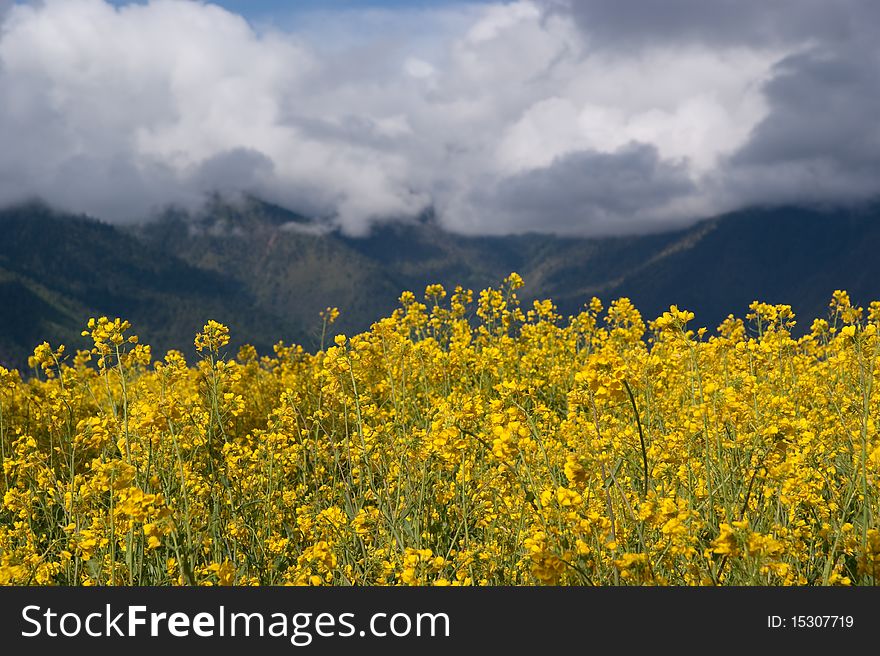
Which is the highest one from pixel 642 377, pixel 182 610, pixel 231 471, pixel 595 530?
pixel 642 377

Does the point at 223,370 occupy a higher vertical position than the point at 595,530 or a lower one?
higher

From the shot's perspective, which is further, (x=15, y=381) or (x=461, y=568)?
(x=15, y=381)

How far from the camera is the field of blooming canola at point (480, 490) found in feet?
11.3

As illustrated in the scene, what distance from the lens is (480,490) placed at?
15.8 feet

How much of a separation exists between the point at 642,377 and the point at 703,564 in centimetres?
121

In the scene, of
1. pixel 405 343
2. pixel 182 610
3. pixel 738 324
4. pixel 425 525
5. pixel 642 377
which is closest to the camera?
pixel 182 610

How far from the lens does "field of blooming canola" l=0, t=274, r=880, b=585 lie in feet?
11.3

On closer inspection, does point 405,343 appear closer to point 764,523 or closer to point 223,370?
point 223,370

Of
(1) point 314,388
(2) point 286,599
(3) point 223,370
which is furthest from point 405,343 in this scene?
(2) point 286,599

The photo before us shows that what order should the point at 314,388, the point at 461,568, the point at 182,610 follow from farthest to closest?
the point at 314,388 < the point at 461,568 < the point at 182,610

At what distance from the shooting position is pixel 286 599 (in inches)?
125

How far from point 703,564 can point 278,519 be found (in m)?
2.69

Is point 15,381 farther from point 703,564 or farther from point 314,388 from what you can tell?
point 703,564

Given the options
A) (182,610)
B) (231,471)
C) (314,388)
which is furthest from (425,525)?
(314,388)
